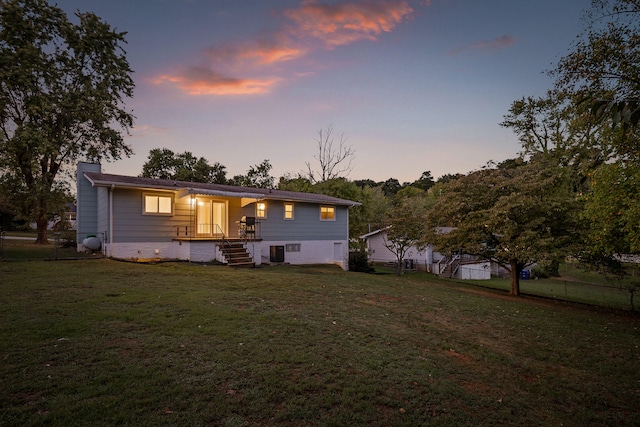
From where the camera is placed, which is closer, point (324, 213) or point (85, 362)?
point (85, 362)

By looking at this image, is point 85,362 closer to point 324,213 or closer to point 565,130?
point 324,213

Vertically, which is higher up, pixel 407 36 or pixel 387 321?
pixel 407 36

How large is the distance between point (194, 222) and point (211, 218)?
3.63ft

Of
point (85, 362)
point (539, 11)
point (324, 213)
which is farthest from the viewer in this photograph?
point (324, 213)

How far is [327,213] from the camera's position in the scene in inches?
866

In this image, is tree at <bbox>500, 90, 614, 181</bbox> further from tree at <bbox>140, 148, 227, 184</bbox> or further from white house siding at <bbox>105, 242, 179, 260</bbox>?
tree at <bbox>140, 148, 227, 184</bbox>

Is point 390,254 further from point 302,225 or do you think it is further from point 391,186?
point 391,186

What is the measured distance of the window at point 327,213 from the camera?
21.7m

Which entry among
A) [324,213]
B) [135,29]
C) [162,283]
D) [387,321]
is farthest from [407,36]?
[162,283]

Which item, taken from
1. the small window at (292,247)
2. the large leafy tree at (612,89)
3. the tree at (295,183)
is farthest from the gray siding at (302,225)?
the large leafy tree at (612,89)

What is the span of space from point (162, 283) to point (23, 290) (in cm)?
312

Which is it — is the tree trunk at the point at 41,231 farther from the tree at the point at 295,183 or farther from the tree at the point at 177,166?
the tree at the point at 295,183

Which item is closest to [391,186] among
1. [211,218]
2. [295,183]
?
[295,183]

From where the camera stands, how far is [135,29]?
48.8 ft
